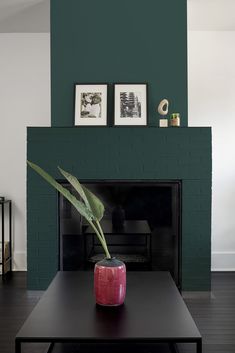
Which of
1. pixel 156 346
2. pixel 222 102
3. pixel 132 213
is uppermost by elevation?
pixel 222 102

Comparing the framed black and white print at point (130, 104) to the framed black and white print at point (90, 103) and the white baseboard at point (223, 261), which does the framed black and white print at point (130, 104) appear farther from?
the white baseboard at point (223, 261)

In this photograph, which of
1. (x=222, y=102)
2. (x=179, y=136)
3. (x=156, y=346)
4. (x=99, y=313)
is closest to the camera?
(x=99, y=313)

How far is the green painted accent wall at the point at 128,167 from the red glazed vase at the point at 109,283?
143cm

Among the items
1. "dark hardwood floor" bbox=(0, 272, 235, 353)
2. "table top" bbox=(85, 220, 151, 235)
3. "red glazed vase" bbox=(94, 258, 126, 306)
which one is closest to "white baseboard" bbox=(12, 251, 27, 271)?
"dark hardwood floor" bbox=(0, 272, 235, 353)

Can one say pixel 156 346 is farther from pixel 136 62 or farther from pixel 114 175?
pixel 136 62

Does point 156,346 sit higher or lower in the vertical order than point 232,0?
lower

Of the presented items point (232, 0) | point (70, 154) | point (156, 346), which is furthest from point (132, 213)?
point (232, 0)

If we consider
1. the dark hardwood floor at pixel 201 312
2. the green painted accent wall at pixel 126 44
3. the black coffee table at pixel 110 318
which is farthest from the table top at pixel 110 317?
the green painted accent wall at pixel 126 44

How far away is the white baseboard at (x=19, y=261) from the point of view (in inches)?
171

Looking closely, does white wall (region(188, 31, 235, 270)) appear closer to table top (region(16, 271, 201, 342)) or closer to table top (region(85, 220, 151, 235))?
table top (region(85, 220, 151, 235))

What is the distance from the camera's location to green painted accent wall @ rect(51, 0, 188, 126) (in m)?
3.58

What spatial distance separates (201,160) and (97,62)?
1215 mm

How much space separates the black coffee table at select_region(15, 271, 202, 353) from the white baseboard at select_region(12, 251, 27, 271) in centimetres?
193

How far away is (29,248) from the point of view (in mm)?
3486
